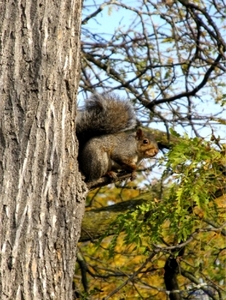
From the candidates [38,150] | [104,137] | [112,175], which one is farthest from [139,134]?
[38,150]

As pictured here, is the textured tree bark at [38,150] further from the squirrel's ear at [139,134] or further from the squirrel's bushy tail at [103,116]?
the squirrel's ear at [139,134]

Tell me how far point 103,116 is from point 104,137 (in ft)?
1.36

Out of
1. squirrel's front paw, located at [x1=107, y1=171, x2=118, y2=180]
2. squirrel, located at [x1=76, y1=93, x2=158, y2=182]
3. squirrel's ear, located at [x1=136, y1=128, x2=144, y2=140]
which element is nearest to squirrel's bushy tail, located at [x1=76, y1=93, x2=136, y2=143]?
squirrel, located at [x1=76, y1=93, x2=158, y2=182]

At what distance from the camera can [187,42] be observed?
543 centimetres

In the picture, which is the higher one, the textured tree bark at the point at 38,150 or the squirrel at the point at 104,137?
the squirrel at the point at 104,137

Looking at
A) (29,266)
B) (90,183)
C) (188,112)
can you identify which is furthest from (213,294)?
(29,266)

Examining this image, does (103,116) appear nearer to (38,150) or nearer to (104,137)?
(104,137)

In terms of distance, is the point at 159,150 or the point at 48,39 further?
the point at 159,150

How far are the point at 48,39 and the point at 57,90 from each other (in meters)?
0.19

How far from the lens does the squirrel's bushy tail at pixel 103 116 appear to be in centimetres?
461

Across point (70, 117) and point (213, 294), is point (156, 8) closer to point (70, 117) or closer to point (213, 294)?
point (213, 294)

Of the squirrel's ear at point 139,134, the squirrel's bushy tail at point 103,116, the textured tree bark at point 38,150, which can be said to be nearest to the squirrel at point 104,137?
the squirrel's bushy tail at point 103,116

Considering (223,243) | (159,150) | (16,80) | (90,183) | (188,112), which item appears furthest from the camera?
(159,150)

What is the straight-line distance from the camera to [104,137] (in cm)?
508
